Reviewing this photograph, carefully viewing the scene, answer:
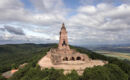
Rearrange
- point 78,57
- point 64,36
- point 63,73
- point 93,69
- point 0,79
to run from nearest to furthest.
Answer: point 63,73 < point 93,69 < point 0,79 < point 78,57 < point 64,36

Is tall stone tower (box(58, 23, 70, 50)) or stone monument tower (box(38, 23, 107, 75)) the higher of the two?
tall stone tower (box(58, 23, 70, 50))

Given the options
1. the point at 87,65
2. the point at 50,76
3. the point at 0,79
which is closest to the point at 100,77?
the point at 87,65

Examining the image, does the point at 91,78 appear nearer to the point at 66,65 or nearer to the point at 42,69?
the point at 66,65

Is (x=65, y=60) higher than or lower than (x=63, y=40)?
lower

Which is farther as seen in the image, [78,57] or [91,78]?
[78,57]

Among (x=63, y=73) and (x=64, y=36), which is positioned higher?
(x=64, y=36)

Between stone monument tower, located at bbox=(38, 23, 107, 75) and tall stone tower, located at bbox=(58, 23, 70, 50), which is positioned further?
tall stone tower, located at bbox=(58, 23, 70, 50)

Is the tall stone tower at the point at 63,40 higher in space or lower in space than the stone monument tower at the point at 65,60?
higher

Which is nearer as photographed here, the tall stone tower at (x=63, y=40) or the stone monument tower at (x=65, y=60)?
the stone monument tower at (x=65, y=60)

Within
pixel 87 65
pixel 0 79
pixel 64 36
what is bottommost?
pixel 0 79

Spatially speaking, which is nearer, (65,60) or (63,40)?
(65,60)

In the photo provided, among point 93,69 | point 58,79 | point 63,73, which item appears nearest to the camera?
point 58,79
